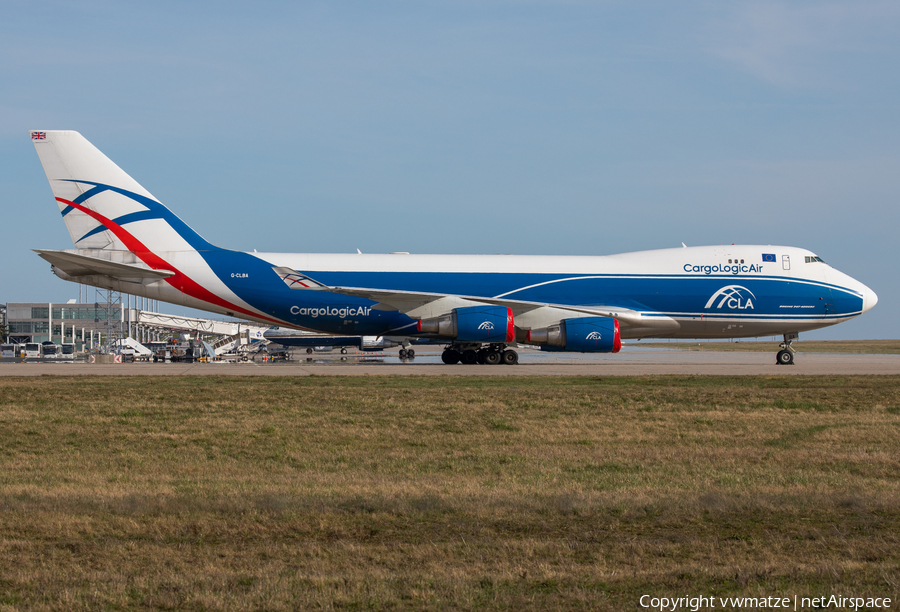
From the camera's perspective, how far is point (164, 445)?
36.6 ft

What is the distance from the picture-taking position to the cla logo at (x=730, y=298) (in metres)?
32.1

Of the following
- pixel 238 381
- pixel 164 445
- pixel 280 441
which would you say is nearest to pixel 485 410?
pixel 280 441

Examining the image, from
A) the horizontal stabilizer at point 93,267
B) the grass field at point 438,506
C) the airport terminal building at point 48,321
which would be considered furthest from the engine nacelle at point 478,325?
the airport terminal building at point 48,321

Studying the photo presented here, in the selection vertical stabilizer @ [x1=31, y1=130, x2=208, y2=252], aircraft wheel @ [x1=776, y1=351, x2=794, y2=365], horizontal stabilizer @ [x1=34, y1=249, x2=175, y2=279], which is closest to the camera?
horizontal stabilizer @ [x1=34, y1=249, x2=175, y2=279]

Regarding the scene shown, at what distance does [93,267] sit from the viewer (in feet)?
93.9

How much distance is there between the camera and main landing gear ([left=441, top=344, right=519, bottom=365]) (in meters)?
32.0

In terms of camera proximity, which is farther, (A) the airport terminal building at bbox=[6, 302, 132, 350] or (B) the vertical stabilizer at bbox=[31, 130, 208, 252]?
(A) the airport terminal building at bbox=[6, 302, 132, 350]

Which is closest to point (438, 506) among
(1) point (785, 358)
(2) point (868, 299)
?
(1) point (785, 358)

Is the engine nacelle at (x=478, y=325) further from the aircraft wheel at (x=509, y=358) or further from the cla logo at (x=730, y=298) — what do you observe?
the cla logo at (x=730, y=298)

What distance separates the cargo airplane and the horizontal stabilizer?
0.06 metres

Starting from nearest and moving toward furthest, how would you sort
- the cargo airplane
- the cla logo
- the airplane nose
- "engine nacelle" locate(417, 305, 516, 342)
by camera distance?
"engine nacelle" locate(417, 305, 516, 342) → the cargo airplane → the cla logo → the airplane nose

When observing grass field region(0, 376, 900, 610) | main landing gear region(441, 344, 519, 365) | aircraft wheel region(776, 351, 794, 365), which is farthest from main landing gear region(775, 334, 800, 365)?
grass field region(0, 376, 900, 610)

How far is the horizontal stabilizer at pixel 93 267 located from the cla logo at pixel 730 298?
70.0 ft

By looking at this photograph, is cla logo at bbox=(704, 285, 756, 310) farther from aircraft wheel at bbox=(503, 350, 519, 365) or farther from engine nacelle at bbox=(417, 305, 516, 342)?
engine nacelle at bbox=(417, 305, 516, 342)
